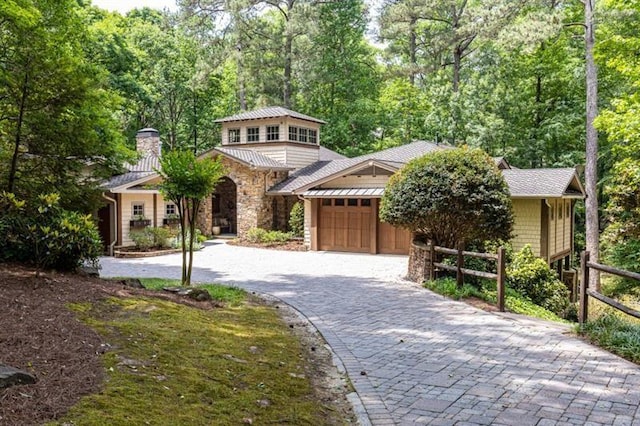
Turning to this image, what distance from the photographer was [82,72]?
10281 millimetres

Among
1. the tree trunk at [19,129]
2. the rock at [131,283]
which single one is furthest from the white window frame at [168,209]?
the rock at [131,283]

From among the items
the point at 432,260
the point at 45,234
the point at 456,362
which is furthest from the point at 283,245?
the point at 456,362

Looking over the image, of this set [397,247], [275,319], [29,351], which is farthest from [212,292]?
[397,247]

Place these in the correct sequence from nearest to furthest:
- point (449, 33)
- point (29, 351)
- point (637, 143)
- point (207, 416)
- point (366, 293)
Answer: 1. point (207, 416)
2. point (29, 351)
3. point (366, 293)
4. point (637, 143)
5. point (449, 33)

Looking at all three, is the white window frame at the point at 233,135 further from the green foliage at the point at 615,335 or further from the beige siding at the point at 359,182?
the green foliage at the point at 615,335

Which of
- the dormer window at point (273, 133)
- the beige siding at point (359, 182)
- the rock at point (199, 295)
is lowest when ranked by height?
the rock at point (199, 295)

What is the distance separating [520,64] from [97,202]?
22.3 meters

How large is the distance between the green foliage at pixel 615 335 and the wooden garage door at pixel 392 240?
1127 centimetres

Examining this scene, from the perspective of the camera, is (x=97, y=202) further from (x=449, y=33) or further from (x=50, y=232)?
(x=449, y=33)

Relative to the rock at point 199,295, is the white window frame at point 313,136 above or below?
above

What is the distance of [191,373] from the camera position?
477 centimetres

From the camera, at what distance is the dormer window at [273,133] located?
25.0 meters

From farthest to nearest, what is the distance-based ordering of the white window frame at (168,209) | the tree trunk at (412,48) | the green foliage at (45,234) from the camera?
1. the tree trunk at (412,48)
2. the white window frame at (168,209)
3. the green foliage at (45,234)

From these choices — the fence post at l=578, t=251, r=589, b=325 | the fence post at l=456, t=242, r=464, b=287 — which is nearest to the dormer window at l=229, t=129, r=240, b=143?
the fence post at l=456, t=242, r=464, b=287
